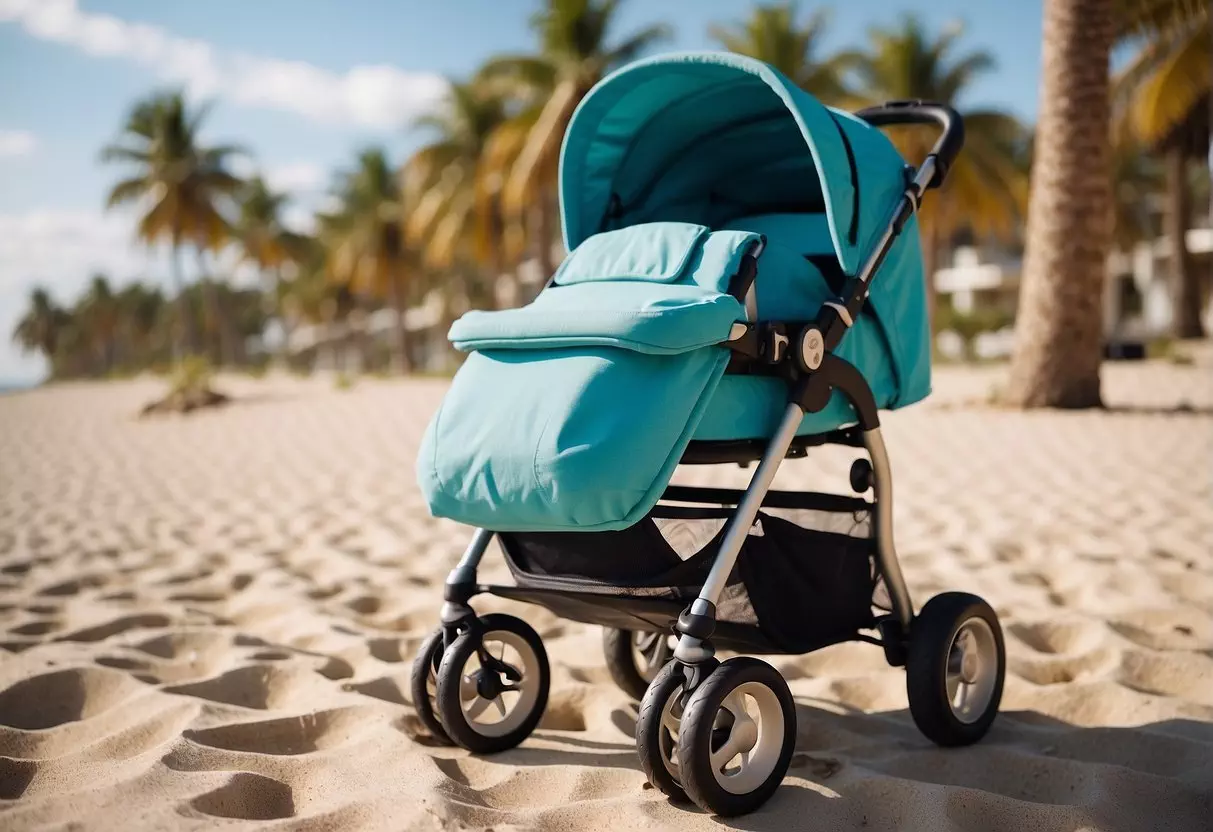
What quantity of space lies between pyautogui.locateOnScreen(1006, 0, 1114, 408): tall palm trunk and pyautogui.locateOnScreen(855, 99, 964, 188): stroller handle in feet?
20.0

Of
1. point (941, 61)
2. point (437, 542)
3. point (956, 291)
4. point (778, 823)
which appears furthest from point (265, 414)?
point (956, 291)

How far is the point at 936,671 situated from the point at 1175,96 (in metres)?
16.1

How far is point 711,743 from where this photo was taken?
2135mm

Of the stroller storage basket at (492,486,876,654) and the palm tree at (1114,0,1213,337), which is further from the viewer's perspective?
the palm tree at (1114,0,1213,337)

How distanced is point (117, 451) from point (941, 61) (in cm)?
2068

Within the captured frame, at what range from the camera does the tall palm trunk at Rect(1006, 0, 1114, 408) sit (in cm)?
838

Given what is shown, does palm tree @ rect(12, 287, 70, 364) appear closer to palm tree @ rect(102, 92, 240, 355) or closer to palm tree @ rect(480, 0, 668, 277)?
palm tree @ rect(102, 92, 240, 355)

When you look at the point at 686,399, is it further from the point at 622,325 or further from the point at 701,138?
the point at 701,138

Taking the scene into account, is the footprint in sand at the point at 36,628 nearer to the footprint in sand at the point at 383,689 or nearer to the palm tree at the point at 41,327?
the footprint in sand at the point at 383,689

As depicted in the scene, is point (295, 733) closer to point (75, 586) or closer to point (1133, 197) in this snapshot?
point (75, 586)

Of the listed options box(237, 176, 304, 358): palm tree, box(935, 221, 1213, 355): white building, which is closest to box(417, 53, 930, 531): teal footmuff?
box(935, 221, 1213, 355): white building

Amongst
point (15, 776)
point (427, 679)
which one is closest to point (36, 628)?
point (15, 776)

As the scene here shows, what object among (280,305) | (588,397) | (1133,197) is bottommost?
(588,397)

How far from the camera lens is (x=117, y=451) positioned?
1180cm
